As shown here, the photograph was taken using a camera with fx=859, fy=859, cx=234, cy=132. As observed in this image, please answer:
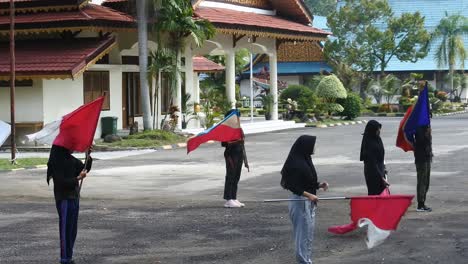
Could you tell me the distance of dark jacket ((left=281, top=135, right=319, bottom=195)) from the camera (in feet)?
29.6

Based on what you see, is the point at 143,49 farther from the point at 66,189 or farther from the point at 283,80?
the point at 283,80

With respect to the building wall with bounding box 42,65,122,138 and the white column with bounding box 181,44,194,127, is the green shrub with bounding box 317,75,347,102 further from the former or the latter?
the building wall with bounding box 42,65,122,138

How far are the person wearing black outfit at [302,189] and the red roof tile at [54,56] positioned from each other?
17.9 meters

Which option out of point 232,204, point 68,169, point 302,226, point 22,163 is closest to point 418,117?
point 232,204

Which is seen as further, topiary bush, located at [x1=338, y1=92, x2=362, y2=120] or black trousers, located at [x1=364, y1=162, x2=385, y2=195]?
topiary bush, located at [x1=338, y1=92, x2=362, y2=120]

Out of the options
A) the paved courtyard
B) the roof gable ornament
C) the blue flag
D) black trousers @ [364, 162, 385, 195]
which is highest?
the roof gable ornament

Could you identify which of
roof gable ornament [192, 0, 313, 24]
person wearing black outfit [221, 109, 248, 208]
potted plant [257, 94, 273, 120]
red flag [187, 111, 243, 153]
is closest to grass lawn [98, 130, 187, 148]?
potted plant [257, 94, 273, 120]

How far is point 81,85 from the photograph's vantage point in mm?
29500

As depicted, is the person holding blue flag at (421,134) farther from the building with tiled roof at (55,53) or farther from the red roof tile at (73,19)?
the red roof tile at (73,19)

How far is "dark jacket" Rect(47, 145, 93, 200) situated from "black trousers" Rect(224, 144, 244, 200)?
4805 mm

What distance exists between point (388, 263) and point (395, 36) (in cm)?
5108

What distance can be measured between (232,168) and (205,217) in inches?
50.1

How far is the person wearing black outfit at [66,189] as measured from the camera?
944 centimetres

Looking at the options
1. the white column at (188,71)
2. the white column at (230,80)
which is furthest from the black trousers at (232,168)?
the white column at (230,80)
